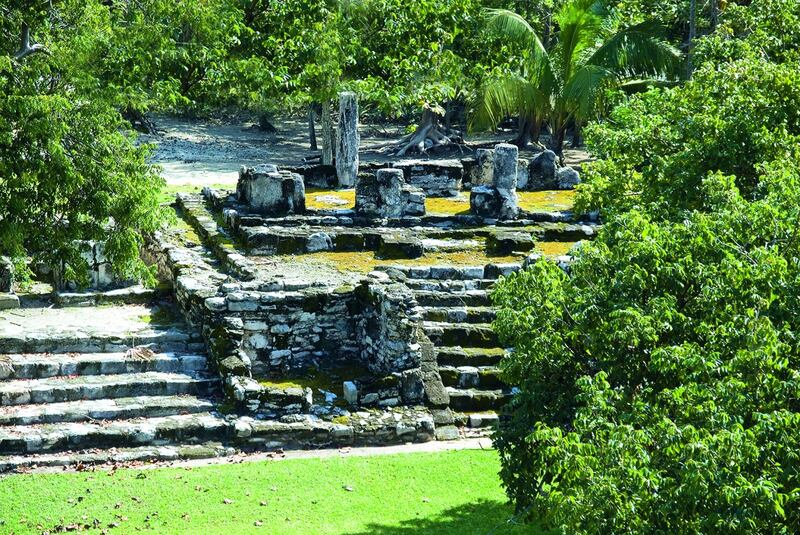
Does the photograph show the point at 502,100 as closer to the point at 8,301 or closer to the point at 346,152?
the point at 346,152

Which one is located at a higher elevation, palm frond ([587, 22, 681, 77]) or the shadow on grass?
palm frond ([587, 22, 681, 77])

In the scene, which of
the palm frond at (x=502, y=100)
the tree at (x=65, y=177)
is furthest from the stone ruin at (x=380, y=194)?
the palm frond at (x=502, y=100)

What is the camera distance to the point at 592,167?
1731 centimetres

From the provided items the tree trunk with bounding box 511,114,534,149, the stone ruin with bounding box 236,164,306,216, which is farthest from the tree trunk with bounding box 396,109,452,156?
the stone ruin with bounding box 236,164,306,216

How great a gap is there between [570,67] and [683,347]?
98.4ft

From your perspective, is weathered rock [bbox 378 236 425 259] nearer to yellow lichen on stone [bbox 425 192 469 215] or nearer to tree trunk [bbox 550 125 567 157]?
yellow lichen on stone [bbox 425 192 469 215]

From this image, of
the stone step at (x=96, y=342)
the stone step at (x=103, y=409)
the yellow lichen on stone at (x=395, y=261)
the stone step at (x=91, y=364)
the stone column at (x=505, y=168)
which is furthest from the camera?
the stone column at (x=505, y=168)

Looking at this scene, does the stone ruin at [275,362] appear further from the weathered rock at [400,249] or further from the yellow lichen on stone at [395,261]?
the yellow lichen on stone at [395,261]

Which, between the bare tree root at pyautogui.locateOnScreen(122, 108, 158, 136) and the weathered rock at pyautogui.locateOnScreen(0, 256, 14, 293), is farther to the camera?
the bare tree root at pyautogui.locateOnScreen(122, 108, 158, 136)

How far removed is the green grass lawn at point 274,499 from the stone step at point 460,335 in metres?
3.49

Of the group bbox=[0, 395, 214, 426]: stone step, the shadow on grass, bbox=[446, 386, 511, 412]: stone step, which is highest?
bbox=[0, 395, 214, 426]: stone step

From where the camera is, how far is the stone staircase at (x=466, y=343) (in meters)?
17.6

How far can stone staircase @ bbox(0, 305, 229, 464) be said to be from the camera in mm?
15344

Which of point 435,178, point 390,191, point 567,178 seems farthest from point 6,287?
point 567,178
